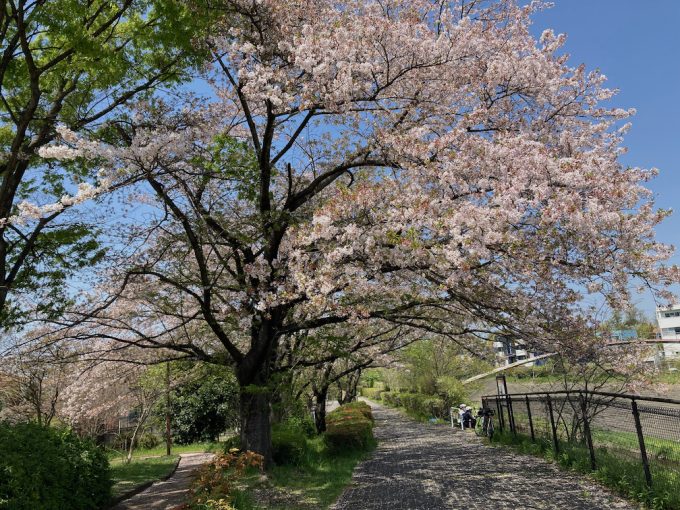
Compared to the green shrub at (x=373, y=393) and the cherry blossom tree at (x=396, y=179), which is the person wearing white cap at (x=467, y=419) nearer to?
the cherry blossom tree at (x=396, y=179)

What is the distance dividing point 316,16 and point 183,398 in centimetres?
1907

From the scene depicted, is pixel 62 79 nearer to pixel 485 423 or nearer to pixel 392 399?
pixel 485 423

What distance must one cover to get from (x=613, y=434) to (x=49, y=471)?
875 cm

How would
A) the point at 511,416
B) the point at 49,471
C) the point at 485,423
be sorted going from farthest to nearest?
the point at 485,423, the point at 511,416, the point at 49,471

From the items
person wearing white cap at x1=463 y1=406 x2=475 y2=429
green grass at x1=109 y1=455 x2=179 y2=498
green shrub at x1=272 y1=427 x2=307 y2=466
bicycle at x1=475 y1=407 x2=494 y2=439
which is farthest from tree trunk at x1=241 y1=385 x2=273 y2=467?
person wearing white cap at x1=463 y1=406 x2=475 y2=429

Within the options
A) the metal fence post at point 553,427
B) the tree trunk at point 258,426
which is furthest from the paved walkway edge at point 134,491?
the metal fence post at point 553,427

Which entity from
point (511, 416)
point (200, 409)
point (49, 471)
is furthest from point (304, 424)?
point (49, 471)

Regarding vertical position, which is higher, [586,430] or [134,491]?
[586,430]

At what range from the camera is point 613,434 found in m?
8.26

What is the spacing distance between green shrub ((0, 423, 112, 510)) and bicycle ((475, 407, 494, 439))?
11199 millimetres

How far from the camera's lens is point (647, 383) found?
30.2 feet

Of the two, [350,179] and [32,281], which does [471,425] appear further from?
[32,281]

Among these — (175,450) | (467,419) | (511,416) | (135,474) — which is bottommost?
(175,450)

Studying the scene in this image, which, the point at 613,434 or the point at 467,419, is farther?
the point at 467,419
